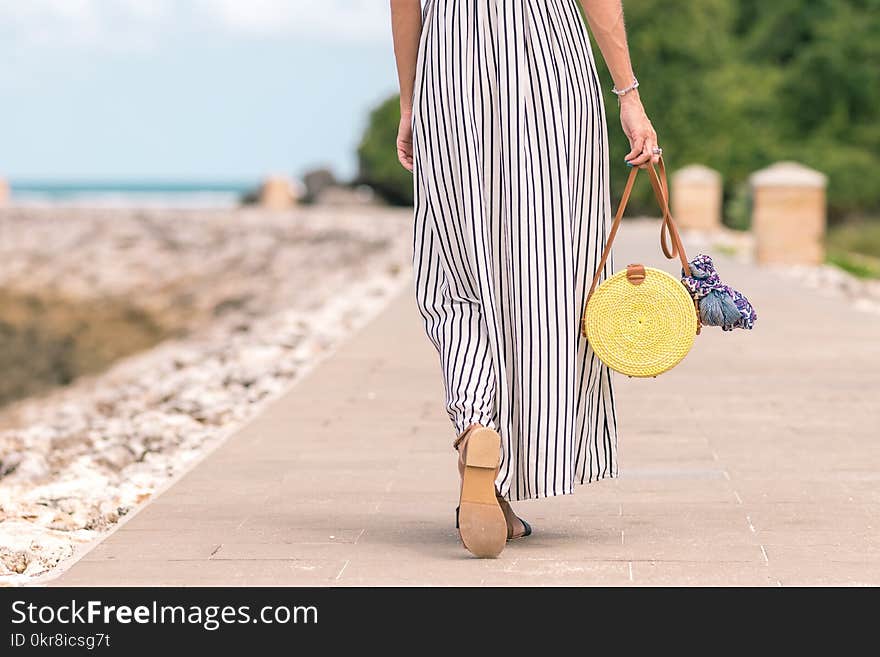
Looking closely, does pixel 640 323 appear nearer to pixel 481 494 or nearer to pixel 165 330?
pixel 481 494

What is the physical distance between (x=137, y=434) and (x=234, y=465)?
6.31 feet

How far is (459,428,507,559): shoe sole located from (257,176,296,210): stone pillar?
33.1 meters

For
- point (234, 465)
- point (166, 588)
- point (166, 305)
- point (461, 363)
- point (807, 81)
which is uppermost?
point (461, 363)

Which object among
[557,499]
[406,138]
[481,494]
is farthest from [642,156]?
[557,499]

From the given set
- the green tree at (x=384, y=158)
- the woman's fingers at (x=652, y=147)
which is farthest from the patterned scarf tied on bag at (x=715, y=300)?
the green tree at (x=384, y=158)

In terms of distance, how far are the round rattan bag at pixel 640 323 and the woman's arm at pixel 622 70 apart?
0.31 m

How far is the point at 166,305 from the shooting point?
106 ft

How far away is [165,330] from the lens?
101 feet

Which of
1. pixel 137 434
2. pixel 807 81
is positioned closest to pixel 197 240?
pixel 807 81

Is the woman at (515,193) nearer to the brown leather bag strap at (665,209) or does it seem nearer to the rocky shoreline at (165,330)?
the brown leather bag strap at (665,209)

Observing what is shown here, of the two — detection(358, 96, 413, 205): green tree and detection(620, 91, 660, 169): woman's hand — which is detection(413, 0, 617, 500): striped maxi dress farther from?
detection(358, 96, 413, 205): green tree

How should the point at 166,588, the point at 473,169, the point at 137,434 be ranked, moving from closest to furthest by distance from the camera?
the point at 166,588 < the point at 473,169 < the point at 137,434
